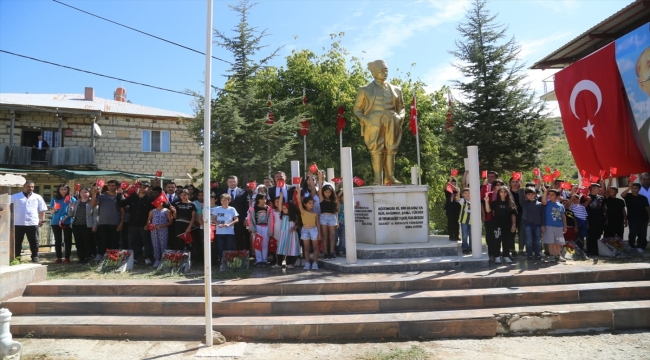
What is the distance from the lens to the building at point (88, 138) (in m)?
22.8

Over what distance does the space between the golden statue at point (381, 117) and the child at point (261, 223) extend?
8.67ft

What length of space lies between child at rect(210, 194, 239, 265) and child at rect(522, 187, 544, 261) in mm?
5363

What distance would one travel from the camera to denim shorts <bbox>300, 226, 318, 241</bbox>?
7.64 meters

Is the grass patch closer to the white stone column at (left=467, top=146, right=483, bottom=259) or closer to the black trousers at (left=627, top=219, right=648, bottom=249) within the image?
the white stone column at (left=467, top=146, right=483, bottom=259)

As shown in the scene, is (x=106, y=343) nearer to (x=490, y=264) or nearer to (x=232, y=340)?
(x=232, y=340)

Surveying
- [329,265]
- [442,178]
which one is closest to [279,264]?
[329,265]

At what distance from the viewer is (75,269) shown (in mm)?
7980

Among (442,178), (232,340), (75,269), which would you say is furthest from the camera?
(442,178)

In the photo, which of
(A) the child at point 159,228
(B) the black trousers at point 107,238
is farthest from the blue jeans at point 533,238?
(B) the black trousers at point 107,238

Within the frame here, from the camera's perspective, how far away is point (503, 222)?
25.3 ft

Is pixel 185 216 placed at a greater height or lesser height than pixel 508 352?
greater

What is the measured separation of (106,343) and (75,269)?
11.3 ft

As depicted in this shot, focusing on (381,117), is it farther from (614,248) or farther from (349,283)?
(614,248)

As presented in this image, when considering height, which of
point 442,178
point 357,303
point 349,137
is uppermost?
point 349,137
